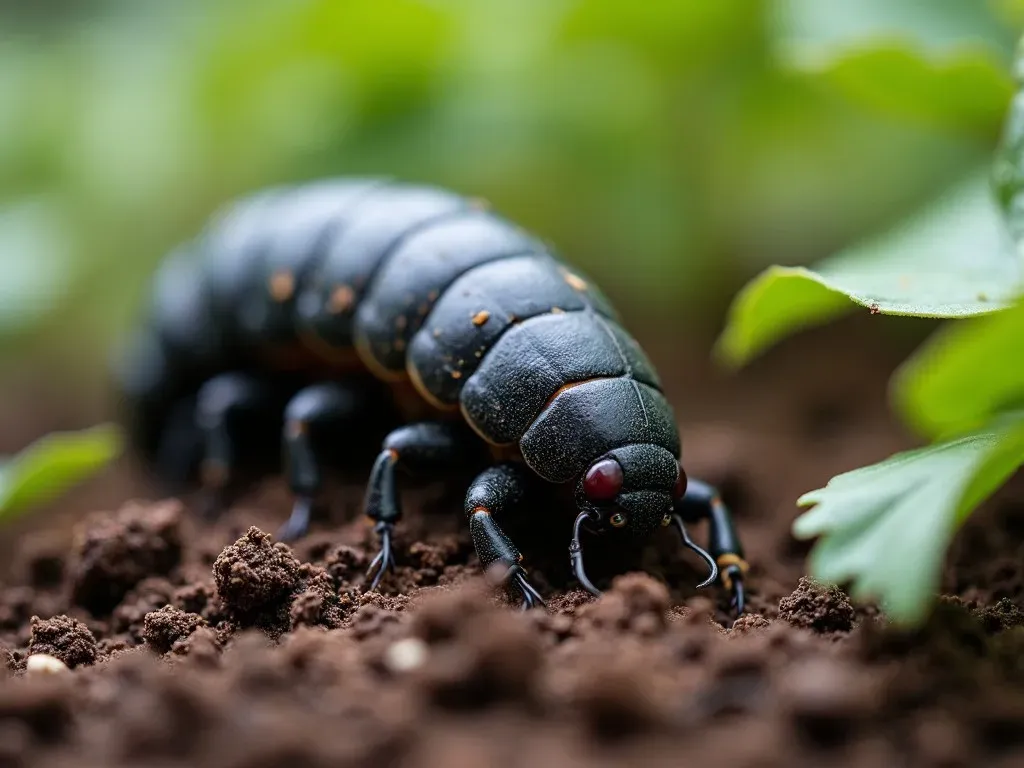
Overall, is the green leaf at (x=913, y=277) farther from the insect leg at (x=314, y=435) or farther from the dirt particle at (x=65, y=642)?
the dirt particle at (x=65, y=642)

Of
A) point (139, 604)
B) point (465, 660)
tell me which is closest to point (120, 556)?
point (139, 604)

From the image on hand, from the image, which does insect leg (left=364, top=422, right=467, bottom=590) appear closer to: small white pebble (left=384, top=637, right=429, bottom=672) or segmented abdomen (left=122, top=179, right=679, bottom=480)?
segmented abdomen (left=122, top=179, right=679, bottom=480)

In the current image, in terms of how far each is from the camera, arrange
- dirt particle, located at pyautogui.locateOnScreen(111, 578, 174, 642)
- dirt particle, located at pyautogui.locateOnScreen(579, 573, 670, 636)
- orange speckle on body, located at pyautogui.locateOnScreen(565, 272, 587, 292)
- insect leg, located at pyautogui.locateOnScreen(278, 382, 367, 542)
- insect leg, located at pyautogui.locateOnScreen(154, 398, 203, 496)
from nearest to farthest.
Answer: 1. dirt particle, located at pyautogui.locateOnScreen(579, 573, 670, 636)
2. dirt particle, located at pyautogui.locateOnScreen(111, 578, 174, 642)
3. orange speckle on body, located at pyautogui.locateOnScreen(565, 272, 587, 292)
4. insect leg, located at pyautogui.locateOnScreen(278, 382, 367, 542)
5. insect leg, located at pyautogui.locateOnScreen(154, 398, 203, 496)

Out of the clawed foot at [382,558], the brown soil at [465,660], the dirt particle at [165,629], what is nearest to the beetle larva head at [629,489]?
the brown soil at [465,660]

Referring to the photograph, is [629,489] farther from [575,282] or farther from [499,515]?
[575,282]

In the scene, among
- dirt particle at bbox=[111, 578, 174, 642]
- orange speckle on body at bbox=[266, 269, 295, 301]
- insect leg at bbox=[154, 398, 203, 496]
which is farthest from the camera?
insect leg at bbox=[154, 398, 203, 496]

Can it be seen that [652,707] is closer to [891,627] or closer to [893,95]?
[891,627]

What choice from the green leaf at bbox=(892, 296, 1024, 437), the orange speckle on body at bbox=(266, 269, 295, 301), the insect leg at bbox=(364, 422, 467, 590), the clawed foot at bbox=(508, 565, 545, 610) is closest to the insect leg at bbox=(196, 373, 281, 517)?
the orange speckle on body at bbox=(266, 269, 295, 301)
